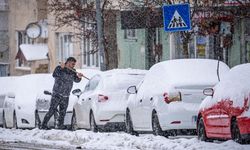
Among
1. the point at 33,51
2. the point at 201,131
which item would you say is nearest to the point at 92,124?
the point at 201,131

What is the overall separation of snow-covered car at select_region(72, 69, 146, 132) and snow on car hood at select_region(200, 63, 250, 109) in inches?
205

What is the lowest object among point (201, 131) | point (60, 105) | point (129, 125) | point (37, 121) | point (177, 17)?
point (37, 121)

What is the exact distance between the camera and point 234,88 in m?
15.7

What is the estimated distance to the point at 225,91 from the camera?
16172mm

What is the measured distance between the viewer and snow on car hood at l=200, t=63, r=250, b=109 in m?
15.1

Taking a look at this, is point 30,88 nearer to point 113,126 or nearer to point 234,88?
point 113,126

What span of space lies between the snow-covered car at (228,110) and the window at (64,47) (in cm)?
3446

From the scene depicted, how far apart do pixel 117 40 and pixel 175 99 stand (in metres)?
26.1

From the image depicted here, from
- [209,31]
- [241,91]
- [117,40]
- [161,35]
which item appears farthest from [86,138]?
[117,40]

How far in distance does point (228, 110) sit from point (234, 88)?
0.37m

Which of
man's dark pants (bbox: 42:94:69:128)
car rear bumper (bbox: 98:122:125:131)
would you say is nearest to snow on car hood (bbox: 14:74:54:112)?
man's dark pants (bbox: 42:94:69:128)

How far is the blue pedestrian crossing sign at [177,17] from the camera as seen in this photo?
22.2 meters

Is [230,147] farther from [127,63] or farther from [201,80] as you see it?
[127,63]

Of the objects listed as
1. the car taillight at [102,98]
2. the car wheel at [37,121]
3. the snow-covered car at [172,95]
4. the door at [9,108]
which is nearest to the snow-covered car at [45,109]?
the car wheel at [37,121]
